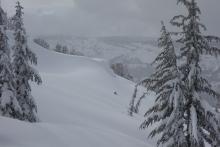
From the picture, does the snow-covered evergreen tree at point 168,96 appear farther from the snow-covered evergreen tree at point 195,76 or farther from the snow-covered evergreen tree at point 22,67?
the snow-covered evergreen tree at point 22,67

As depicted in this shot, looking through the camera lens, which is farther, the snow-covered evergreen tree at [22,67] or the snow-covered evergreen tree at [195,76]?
the snow-covered evergreen tree at [22,67]

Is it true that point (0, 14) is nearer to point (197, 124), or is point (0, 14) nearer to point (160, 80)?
point (160, 80)

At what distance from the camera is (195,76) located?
19359mm

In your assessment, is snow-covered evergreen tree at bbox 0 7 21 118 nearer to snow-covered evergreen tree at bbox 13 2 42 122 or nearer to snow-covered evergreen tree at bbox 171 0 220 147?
snow-covered evergreen tree at bbox 13 2 42 122

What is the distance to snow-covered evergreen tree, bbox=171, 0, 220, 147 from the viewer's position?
1923 cm

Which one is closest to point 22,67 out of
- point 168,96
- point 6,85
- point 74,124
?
point 6,85

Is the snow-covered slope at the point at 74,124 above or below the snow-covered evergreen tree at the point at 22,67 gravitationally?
below

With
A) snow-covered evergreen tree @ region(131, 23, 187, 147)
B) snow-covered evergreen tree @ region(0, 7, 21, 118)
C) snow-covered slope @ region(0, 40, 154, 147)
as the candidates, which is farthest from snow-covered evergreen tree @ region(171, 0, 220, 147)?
snow-covered evergreen tree @ region(0, 7, 21, 118)

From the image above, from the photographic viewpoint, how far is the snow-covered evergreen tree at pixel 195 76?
→ 19234 mm

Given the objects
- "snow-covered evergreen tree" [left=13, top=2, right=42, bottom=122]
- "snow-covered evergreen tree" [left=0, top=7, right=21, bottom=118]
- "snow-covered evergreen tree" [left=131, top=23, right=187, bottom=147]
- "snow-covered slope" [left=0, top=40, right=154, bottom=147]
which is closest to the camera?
"snow-covered slope" [left=0, top=40, right=154, bottom=147]

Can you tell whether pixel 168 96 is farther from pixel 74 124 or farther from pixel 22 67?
pixel 74 124

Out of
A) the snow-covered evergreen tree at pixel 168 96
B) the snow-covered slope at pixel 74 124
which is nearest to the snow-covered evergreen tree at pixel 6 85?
the snow-covered slope at pixel 74 124

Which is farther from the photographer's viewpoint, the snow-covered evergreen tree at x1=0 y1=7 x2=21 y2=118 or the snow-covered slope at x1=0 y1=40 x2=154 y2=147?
the snow-covered evergreen tree at x1=0 y1=7 x2=21 y2=118

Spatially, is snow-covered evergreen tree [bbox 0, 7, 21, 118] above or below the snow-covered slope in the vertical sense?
above
